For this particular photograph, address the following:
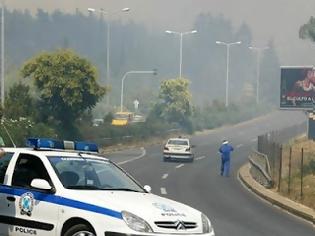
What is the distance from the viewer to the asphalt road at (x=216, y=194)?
53.2 ft

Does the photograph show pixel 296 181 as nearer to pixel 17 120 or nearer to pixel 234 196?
pixel 234 196

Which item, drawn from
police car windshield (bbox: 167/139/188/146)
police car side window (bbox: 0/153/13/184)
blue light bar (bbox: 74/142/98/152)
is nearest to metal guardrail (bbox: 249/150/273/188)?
police car windshield (bbox: 167/139/188/146)

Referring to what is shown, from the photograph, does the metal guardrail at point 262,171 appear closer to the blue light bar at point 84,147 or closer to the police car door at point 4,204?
the blue light bar at point 84,147

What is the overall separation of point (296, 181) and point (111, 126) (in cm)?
3351

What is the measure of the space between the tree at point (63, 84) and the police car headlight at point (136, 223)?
38.3 meters

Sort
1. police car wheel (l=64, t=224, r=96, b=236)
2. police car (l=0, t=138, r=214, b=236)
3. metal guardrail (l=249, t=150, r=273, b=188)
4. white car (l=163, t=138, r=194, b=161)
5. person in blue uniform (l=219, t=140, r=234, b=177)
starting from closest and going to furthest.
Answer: police car (l=0, t=138, r=214, b=236)
police car wheel (l=64, t=224, r=96, b=236)
metal guardrail (l=249, t=150, r=273, b=188)
person in blue uniform (l=219, t=140, r=234, b=177)
white car (l=163, t=138, r=194, b=161)

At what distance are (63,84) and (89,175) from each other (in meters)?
37.3

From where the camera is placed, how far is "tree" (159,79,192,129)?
3189 inches

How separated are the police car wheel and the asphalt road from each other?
579 centimetres

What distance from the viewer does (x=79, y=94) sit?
4694 cm

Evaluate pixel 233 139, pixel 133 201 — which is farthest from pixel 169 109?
pixel 133 201

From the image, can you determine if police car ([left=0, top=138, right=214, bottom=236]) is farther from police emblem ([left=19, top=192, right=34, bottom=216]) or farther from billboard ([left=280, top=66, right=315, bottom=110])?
billboard ([left=280, top=66, right=315, bottom=110])

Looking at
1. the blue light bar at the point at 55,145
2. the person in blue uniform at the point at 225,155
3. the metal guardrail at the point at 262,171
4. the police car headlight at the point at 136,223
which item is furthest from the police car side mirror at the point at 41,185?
the person in blue uniform at the point at 225,155

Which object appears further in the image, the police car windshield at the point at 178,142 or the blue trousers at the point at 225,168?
the police car windshield at the point at 178,142
